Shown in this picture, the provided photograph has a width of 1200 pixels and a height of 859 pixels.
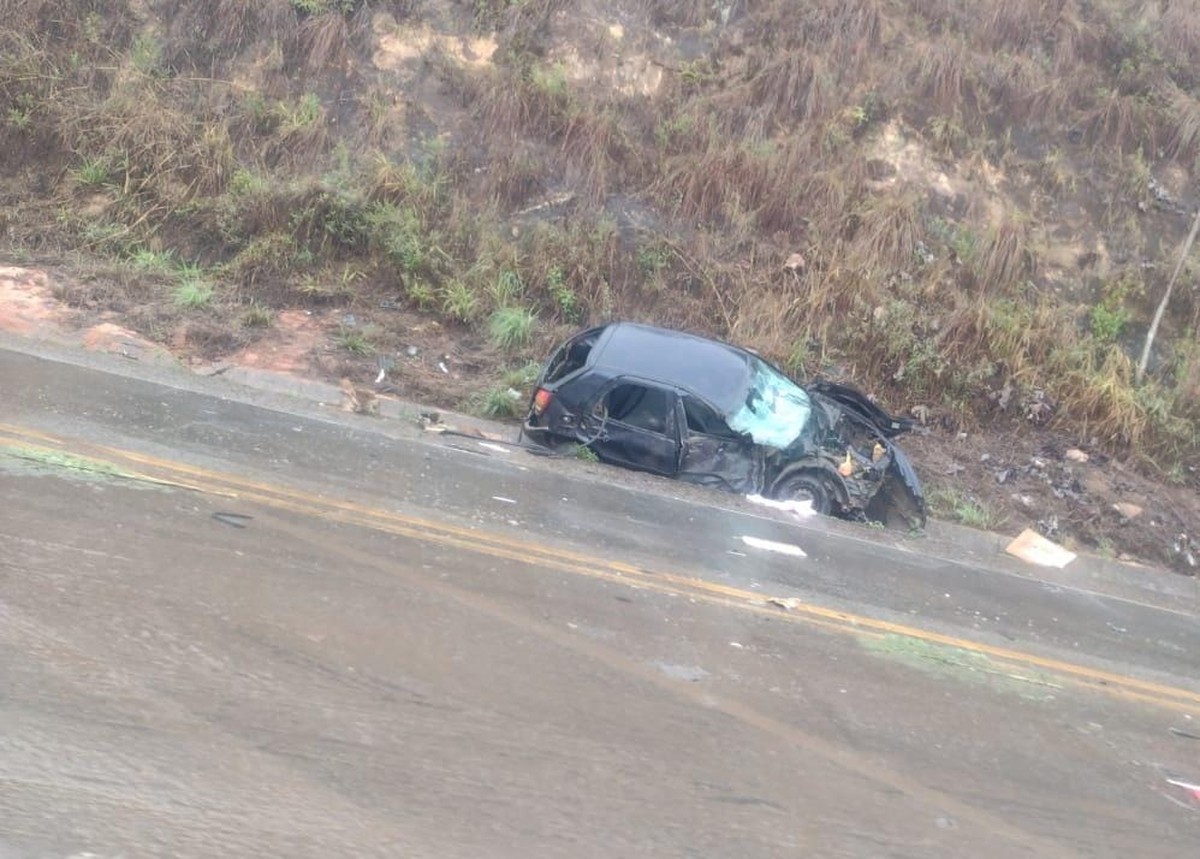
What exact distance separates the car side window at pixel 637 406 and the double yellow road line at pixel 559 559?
2.90m

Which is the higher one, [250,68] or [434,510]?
[250,68]

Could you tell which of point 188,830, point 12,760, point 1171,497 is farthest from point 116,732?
point 1171,497

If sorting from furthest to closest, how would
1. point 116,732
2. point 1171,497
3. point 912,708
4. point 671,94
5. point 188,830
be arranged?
point 671,94
point 1171,497
point 912,708
point 116,732
point 188,830

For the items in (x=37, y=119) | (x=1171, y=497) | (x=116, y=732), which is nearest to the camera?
(x=116, y=732)

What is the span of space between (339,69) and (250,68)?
1.31 meters

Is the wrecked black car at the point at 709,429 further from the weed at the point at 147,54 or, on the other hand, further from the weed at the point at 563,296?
the weed at the point at 147,54

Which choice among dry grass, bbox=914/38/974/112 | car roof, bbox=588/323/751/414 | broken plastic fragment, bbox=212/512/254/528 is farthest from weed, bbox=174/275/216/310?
dry grass, bbox=914/38/974/112

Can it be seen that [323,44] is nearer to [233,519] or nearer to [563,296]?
[563,296]

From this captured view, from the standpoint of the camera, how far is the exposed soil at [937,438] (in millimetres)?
11594

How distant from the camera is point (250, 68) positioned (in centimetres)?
1702

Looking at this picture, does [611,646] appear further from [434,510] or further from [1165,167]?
[1165,167]

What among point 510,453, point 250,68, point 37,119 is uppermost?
point 250,68

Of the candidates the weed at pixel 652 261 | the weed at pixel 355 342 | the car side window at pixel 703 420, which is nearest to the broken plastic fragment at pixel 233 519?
the car side window at pixel 703 420

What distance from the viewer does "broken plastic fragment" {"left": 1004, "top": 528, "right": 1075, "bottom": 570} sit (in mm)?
10586
